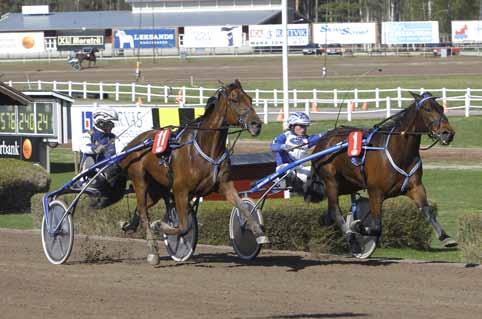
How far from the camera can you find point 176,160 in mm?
11008

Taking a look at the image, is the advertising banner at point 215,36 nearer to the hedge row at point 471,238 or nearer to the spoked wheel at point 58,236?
the spoked wheel at point 58,236

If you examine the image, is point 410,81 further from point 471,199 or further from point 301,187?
point 301,187

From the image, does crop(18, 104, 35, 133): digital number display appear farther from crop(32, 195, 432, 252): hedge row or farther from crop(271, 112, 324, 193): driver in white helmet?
crop(271, 112, 324, 193): driver in white helmet

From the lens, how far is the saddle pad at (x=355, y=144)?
10820mm

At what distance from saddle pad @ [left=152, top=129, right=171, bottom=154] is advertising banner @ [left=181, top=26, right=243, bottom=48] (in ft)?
241

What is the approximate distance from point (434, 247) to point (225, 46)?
7245cm

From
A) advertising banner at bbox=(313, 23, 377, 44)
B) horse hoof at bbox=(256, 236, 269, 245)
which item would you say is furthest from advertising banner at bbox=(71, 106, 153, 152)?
advertising banner at bbox=(313, 23, 377, 44)

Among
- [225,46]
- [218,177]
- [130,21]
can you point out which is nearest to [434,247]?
[218,177]

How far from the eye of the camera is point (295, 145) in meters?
11.8

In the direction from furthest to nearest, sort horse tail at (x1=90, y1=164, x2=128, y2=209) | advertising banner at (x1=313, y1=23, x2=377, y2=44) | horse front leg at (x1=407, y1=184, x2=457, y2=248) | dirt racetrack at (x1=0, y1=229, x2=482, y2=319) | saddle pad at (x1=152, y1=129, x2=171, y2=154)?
advertising banner at (x1=313, y1=23, x2=377, y2=44)
horse tail at (x1=90, y1=164, x2=128, y2=209)
saddle pad at (x1=152, y1=129, x2=171, y2=154)
horse front leg at (x1=407, y1=184, x2=457, y2=248)
dirt racetrack at (x1=0, y1=229, x2=482, y2=319)

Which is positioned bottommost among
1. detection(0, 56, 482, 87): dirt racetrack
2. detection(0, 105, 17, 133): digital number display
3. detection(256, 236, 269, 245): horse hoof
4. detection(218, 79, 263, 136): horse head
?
detection(256, 236, 269, 245): horse hoof

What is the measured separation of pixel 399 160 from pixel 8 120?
58.5 ft

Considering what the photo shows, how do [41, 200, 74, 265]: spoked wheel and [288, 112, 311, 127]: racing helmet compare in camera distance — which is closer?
[41, 200, 74, 265]: spoked wheel

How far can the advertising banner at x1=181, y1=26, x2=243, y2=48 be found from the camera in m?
84.6
